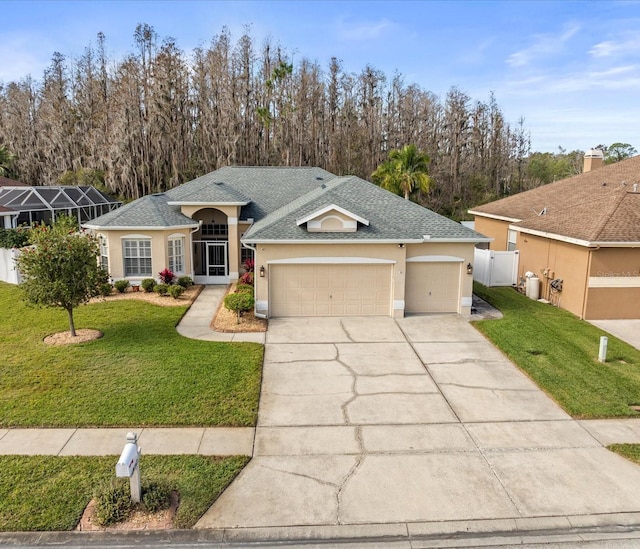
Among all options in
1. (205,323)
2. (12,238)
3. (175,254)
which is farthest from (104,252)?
(12,238)

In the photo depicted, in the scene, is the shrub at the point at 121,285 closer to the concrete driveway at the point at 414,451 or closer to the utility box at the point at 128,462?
the concrete driveway at the point at 414,451

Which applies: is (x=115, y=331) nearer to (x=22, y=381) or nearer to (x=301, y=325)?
(x=22, y=381)

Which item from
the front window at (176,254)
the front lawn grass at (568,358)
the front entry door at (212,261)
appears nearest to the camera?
the front lawn grass at (568,358)

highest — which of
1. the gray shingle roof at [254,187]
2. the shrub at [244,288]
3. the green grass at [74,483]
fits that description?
the gray shingle roof at [254,187]

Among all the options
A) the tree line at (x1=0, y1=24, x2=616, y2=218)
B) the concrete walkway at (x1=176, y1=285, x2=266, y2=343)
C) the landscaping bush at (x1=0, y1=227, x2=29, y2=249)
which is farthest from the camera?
the tree line at (x1=0, y1=24, x2=616, y2=218)

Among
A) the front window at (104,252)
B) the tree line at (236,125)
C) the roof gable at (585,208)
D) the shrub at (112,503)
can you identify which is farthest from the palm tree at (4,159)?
the shrub at (112,503)

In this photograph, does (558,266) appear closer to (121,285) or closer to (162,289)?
(162,289)

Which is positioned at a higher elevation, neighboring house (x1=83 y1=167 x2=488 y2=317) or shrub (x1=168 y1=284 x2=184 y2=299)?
neighboring house (x1=83 y1=167 x2=488 y2=317)

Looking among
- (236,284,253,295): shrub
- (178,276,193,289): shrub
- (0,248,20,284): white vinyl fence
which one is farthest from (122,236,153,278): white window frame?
(0,248,20,284): white vinyl fence

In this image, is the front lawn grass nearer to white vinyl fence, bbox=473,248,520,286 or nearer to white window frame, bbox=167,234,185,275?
white vinyl fence, bbox=473,248,520,286
